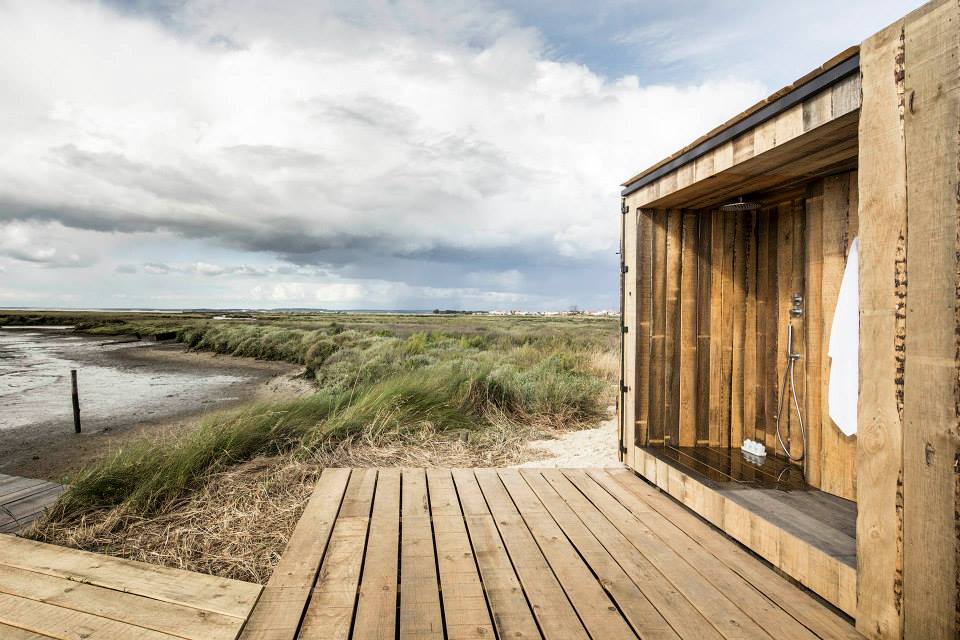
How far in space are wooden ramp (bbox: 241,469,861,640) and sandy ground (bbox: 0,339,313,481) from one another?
3911mm

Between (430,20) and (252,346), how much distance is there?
18970mm

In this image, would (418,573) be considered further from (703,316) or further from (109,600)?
(703,316)

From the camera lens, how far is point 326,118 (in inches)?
488

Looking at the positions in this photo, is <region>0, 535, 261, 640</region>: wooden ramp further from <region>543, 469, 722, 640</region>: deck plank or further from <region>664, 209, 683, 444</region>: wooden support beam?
<region>664, 209, 683, 444</region>: wooden support beam

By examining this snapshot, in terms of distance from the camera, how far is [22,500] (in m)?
4.87

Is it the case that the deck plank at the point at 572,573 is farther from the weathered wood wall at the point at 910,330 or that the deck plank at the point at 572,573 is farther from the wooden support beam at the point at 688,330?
the wooden support beam at the point at 688,330

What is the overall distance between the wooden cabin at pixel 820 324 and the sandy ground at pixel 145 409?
544 cm

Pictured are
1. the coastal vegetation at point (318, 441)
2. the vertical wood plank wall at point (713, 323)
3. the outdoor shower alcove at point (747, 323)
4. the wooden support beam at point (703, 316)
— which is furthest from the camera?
the coastal vegetation at point (318, 441)

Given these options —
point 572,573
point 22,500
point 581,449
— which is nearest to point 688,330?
point 572,573

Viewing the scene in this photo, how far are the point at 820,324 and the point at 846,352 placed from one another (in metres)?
0.32

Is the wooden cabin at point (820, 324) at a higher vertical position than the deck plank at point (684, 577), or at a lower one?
higher

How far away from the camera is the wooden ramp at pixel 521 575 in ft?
5.24

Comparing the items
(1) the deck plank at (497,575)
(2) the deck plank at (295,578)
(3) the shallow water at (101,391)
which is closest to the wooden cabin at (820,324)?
(1) the deck plank at (497,575)

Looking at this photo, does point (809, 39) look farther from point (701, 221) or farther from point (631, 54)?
point (631, 54)
